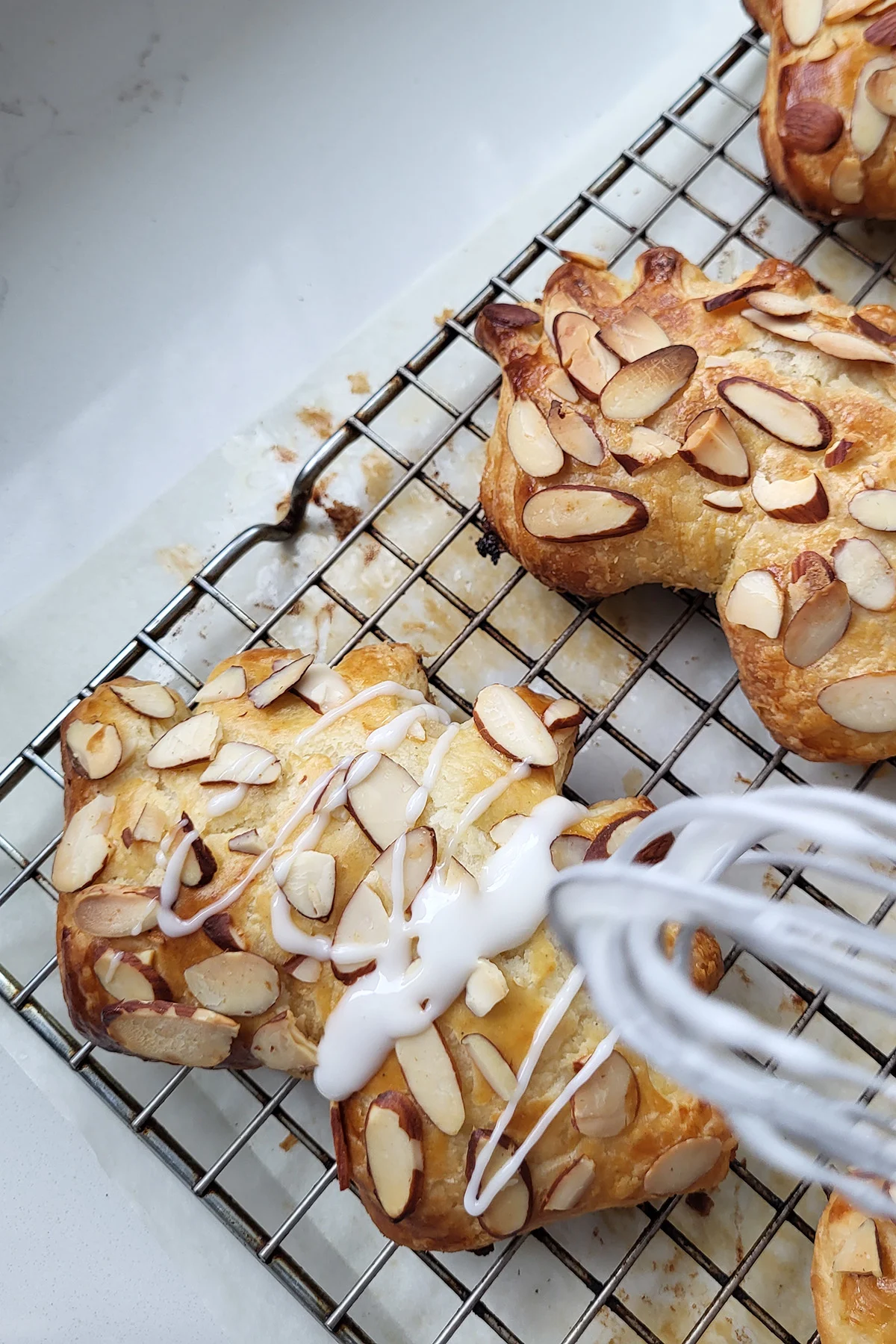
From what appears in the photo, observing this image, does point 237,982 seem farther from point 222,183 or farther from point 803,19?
point 803,19

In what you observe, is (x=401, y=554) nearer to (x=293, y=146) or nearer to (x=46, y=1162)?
(x=293, y=146)

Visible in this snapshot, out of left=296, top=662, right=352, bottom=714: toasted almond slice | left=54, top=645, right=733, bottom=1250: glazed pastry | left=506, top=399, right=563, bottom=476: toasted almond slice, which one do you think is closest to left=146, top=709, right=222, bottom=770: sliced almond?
left=54, top=645, right=733, bottom=1250: glazed pastry

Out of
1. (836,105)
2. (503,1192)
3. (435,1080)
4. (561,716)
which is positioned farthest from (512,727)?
(836,105)

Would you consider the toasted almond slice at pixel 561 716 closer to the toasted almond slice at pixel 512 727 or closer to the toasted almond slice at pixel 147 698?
the toasted almond slice at pixel 512 727

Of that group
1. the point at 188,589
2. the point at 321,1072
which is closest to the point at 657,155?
the point at 188,589

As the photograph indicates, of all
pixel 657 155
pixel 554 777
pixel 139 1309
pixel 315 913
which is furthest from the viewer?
pixel 657 155

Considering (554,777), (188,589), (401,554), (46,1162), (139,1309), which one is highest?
(188,589)
